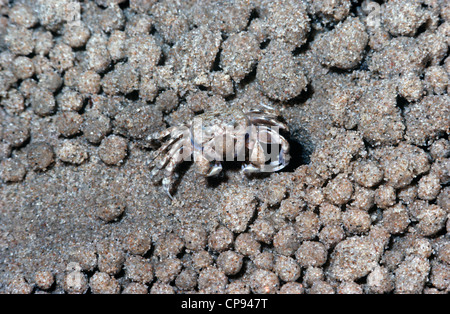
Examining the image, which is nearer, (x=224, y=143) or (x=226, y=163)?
(x=224, y=143)

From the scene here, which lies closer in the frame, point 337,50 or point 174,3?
point 337,50

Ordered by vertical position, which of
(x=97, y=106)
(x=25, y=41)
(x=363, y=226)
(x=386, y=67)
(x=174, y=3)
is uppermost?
(x=174, y=3)

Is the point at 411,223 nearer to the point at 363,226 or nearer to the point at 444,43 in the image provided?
the point at 363,226

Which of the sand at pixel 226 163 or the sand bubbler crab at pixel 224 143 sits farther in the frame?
the sand bubbler crab at pixel 224 143

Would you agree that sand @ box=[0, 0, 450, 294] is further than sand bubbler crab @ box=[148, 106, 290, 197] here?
No

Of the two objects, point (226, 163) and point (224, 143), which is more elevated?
point (224, 143)

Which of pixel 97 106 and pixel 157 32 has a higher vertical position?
pixel 157 32

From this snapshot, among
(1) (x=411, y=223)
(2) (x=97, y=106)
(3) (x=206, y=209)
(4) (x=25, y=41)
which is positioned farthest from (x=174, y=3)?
(1) (x=411, y=223)

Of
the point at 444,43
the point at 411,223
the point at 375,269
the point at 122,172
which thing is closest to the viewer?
the point at 375,269
